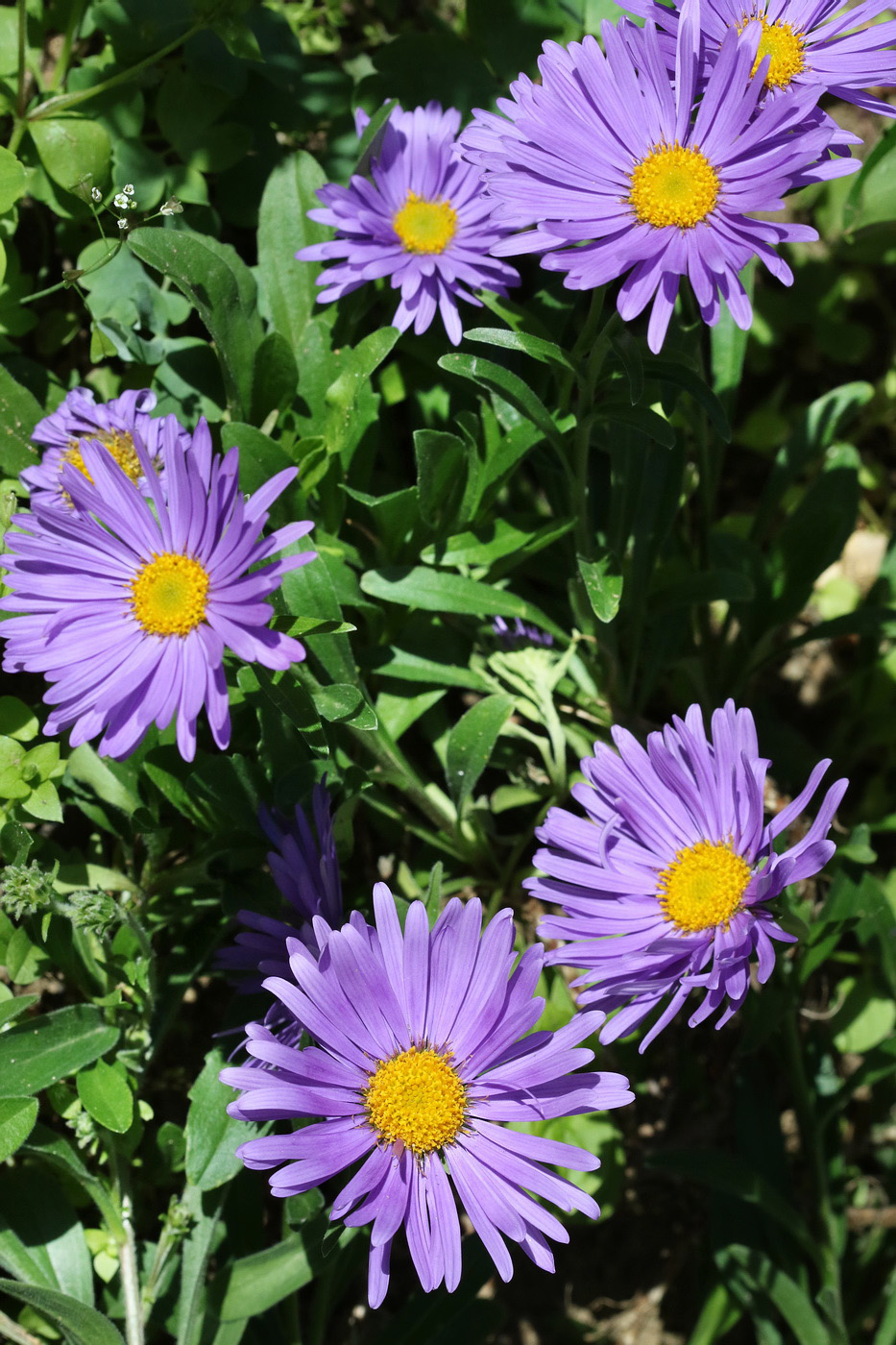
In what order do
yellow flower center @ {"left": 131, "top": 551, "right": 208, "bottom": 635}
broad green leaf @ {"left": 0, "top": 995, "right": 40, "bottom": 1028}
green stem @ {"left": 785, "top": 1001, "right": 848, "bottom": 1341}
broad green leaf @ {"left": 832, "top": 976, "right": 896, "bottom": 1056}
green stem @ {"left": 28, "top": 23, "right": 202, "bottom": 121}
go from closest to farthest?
yellow flower center @ {"left": 131, "top": 551, "right": 208, "bottom": 635} → broad green leaf @ {"left": 0, "top": 995, "right": 40, "bottom": 1028} → green stem @ {"left": 28, "top": 23, "right": 202, "bottom": 121} → green stem @ {"left": 785, "top": 1001, "right": 848, "bottom": 1341} → broad green leaf @ {"left": 832, "top": 976, "right": 896, "bottom": 1056}

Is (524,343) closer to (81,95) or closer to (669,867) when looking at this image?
(669,867)

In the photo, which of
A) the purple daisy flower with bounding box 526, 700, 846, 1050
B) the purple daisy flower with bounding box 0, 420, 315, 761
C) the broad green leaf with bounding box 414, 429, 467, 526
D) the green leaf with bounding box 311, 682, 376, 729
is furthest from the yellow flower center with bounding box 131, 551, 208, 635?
the purple daisy flower with bounding box 526, 700, 846, 1050

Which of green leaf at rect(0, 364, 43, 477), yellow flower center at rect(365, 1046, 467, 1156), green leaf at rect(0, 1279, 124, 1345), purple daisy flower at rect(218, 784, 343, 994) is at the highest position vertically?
green leaf at rect(0, 364, 43, 477)

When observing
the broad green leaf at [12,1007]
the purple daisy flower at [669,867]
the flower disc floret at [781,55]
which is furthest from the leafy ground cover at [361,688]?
the flower disc floret at [781,55]

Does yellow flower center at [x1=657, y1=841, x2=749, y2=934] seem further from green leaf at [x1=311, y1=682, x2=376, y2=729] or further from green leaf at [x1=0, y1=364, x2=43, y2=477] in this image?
green leaf at [x1=0, y1=364, x2=43, y2=477]

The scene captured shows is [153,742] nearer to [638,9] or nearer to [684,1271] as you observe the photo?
[638,9]

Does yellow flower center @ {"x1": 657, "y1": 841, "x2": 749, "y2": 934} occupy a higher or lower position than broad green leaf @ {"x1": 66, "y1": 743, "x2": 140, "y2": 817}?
lower

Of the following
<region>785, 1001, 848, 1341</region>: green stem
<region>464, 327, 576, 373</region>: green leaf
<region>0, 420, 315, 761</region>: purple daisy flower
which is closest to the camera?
<region>0, 420, 315, 761</region>: purple daisy flower

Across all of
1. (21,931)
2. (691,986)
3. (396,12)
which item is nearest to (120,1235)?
(21,931)
